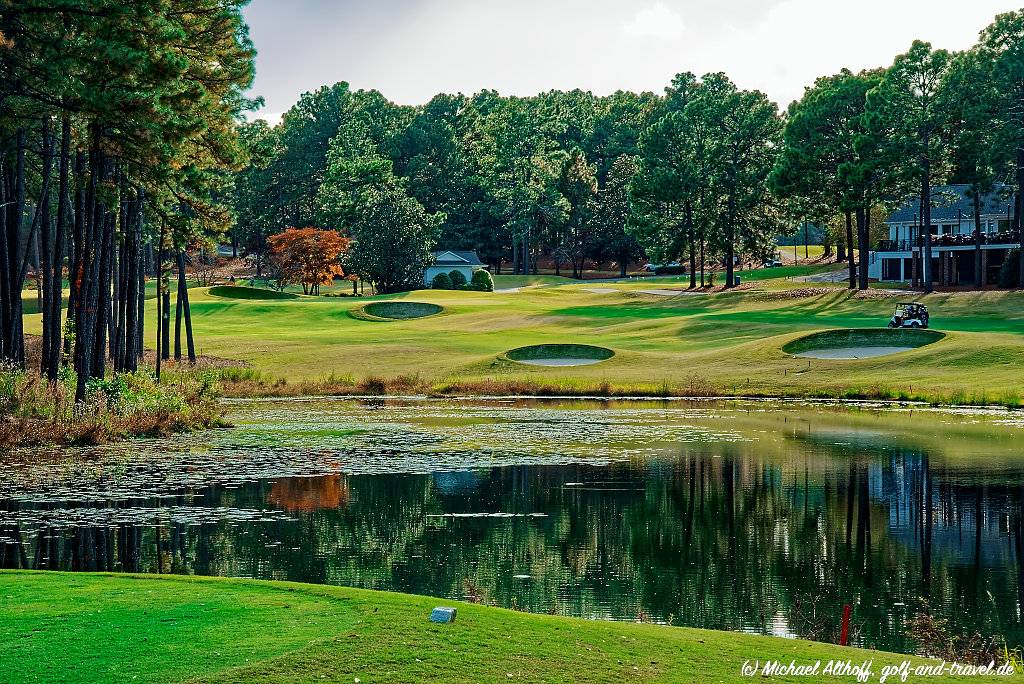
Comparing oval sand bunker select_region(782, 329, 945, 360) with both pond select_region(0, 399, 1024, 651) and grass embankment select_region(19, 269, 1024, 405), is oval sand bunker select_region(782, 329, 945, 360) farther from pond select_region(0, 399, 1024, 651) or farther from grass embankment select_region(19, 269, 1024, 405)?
pond select_region(0, 399, 1024, 651)

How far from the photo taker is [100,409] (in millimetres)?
30938

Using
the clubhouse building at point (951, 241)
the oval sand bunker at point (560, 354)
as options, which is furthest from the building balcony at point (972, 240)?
the oval sand bunker at point (560, 354)

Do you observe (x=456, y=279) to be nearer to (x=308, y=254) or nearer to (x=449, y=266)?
(x=449, y=266)

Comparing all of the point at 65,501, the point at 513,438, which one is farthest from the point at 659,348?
the point at 65,501

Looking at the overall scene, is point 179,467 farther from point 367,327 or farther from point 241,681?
point 367,327

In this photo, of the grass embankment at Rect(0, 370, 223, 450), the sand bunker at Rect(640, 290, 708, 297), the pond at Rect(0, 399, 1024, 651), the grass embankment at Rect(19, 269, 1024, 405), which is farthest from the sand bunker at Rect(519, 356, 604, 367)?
the sand bunker at Rect(640, 290, 708, 297)

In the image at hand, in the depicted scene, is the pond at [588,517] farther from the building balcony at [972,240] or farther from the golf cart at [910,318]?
the building balcony at [972,240]

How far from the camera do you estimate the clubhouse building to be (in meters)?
87.4

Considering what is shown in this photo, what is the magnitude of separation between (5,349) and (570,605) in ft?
82.0

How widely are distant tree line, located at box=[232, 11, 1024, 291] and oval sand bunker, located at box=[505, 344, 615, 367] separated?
1534 centimetres

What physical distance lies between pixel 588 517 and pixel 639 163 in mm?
105673

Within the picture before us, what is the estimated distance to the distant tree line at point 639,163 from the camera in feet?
256

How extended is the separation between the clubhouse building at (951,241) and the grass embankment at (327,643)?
75781mm

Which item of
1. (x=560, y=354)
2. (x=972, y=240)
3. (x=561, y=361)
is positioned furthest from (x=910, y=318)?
(x=972, y=240)
